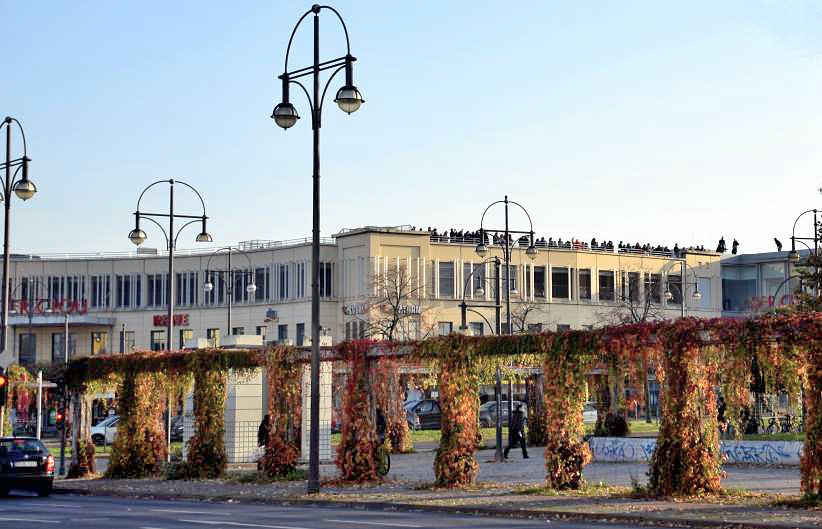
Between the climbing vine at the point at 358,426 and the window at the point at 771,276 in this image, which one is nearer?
the climbing vine at the point at 358,426

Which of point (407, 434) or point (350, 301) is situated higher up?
point (350, 301)

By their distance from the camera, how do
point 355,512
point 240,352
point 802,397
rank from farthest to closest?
1. point 240,352
2. point 355,512
3. point 802,397

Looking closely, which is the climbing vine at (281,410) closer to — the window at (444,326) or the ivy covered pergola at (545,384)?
the ivy covered pergola at (545,384)

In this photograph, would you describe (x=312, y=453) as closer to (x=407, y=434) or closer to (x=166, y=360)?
(x=166, y=360)

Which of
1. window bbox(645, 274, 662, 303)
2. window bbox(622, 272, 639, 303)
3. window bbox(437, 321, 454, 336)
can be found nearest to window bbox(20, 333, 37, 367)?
window bbox(437, 321, 454, 336)

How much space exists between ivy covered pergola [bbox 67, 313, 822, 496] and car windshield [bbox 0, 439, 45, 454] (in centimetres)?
451

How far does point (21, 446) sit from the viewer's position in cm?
3133

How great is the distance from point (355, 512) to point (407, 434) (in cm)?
2344

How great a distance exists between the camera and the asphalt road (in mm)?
21281

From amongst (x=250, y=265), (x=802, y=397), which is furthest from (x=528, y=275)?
(x=802, y=397)

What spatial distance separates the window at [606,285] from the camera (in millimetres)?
103000

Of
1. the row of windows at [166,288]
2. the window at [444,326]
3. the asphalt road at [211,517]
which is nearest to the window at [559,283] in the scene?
the window at [444,326]

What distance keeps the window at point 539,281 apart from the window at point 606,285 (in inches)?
193

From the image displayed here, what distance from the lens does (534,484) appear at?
29.8 meters
